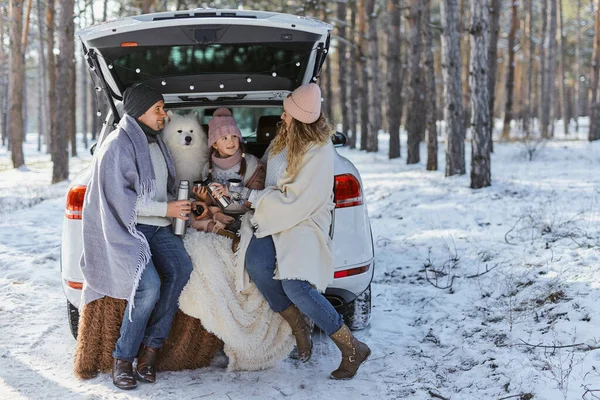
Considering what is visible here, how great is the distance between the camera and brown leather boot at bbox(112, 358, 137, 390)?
3557 mm

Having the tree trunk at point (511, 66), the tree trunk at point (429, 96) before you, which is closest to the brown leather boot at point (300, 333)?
the tree trunk at point (429, 96)

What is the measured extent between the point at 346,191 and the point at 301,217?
0.45 metres

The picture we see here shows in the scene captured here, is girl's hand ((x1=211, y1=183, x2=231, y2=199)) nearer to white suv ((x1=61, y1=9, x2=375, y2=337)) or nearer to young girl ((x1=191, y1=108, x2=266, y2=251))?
young girl ((x1=191, y1=108, x2=266, y2=251))

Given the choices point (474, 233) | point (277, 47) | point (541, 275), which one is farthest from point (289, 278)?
point (474, 233)

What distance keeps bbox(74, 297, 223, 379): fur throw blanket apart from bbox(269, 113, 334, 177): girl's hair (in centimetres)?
119

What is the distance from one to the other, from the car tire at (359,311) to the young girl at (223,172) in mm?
1128

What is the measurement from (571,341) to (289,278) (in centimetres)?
184

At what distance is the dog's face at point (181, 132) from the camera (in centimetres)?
400

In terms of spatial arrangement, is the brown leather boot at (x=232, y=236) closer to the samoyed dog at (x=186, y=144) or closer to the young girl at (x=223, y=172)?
the young girl at (x=223, y=172)

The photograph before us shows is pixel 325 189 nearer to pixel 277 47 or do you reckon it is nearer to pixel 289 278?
pixel 289 278

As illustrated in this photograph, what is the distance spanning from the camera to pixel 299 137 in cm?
376

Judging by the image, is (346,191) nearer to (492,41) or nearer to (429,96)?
(429,96)

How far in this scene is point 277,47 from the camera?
13.9 feet

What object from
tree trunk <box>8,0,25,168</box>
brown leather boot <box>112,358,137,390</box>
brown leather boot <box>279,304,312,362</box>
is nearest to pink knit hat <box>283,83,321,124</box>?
brown leather boot <box>279,304,312,362</box>
